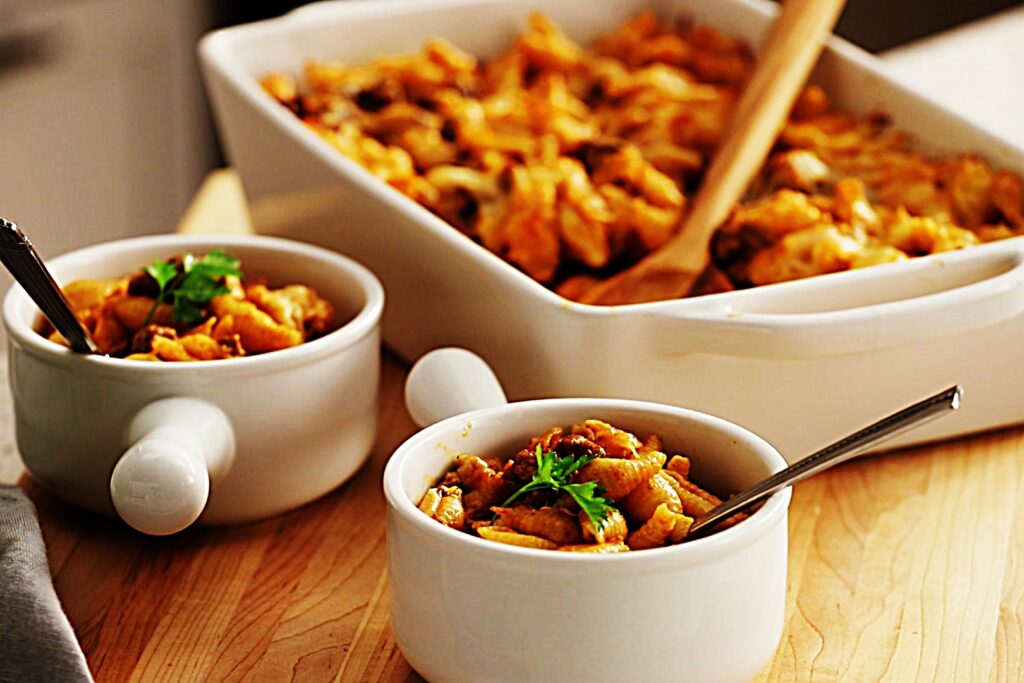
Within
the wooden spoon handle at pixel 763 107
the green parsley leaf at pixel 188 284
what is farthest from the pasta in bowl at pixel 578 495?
the wooden spoon handle at pixel 763 107

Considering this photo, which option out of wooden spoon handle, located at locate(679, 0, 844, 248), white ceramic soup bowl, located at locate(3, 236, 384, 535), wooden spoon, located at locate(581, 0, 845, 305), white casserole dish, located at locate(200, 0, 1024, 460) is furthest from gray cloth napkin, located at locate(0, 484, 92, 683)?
wooden spoon handle, located at locate(679, 0, 844, 248)

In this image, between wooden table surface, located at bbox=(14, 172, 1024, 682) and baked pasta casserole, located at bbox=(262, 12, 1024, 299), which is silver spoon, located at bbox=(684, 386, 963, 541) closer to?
wooden table surface, located at bbox=(14, 172, 1024, 682)

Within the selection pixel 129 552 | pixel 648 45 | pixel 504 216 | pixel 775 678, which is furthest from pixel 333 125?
pixel 775 678

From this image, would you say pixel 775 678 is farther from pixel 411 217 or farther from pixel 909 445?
pixel 411 217

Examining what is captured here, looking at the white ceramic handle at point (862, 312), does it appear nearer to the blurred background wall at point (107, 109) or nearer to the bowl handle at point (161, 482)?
the bowl handle at point (161, 482)

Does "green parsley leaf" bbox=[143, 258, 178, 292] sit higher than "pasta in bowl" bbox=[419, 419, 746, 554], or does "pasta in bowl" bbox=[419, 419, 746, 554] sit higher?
"pasta in bowl" bbox=[419, 419, 746, 554]

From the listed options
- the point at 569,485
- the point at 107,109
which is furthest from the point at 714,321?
the point at 107,109
